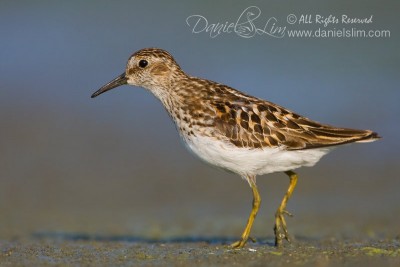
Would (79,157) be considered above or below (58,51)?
below


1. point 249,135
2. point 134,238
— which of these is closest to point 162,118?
point 134,238

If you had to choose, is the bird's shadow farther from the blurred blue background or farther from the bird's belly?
the bird's belly

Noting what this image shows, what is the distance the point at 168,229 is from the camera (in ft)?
31.1

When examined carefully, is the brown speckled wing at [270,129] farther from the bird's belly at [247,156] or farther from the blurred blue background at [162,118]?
the blurred blue background at [162,118]

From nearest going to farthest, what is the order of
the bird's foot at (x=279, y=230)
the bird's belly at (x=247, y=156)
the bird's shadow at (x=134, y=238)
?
the bird's belly at (x=247, y=156) → the bird's foot at (x=279, y=230) → the bird's shadow at (x=134, y=238)

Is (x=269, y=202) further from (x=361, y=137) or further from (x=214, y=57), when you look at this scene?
(x=214, y=57)

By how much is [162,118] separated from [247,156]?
6143 mm

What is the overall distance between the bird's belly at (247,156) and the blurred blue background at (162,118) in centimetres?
160

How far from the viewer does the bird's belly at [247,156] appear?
24.8 feet

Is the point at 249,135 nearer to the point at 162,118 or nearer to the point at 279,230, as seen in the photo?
the point at 279,230

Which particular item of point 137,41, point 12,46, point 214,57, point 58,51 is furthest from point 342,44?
point 12,46

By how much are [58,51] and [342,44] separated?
6.22 meters

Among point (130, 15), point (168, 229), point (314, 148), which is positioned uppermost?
point (130, 15)

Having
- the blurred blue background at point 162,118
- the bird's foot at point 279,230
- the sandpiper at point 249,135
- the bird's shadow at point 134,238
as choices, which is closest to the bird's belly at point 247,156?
the sandpiper at point 249,135
